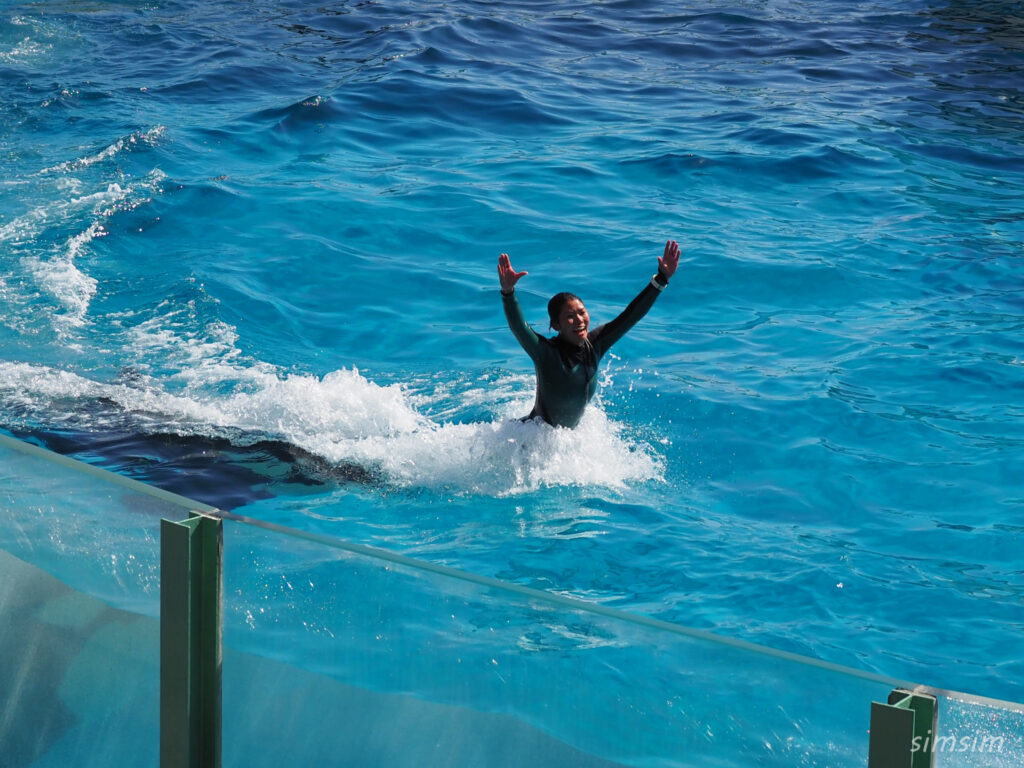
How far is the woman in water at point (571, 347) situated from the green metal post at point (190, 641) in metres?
3.88

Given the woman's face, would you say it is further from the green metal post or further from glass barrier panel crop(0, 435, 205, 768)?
the green metal post

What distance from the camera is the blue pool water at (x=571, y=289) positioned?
6.54 meters

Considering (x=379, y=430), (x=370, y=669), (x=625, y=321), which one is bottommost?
(x=379, y=430)

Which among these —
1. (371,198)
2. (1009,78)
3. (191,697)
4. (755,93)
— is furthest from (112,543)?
(1009,78)

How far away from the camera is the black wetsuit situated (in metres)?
6.95

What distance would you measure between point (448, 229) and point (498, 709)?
990cm

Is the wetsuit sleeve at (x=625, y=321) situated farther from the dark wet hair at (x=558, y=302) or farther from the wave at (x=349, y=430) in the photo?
the wave at (x=349, y=430)

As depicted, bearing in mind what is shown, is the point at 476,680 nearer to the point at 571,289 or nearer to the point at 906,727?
the point at 906,727

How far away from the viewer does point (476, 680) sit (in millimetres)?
2729

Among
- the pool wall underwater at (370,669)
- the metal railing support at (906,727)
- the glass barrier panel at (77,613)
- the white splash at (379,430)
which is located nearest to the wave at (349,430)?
the white splash at (379,430)

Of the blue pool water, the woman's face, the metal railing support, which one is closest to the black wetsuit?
the woman's face

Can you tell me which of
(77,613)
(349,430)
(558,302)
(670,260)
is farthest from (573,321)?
(77,613)

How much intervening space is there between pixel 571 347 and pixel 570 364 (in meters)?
0.11

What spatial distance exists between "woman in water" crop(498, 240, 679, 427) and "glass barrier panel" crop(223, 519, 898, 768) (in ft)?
12.7
